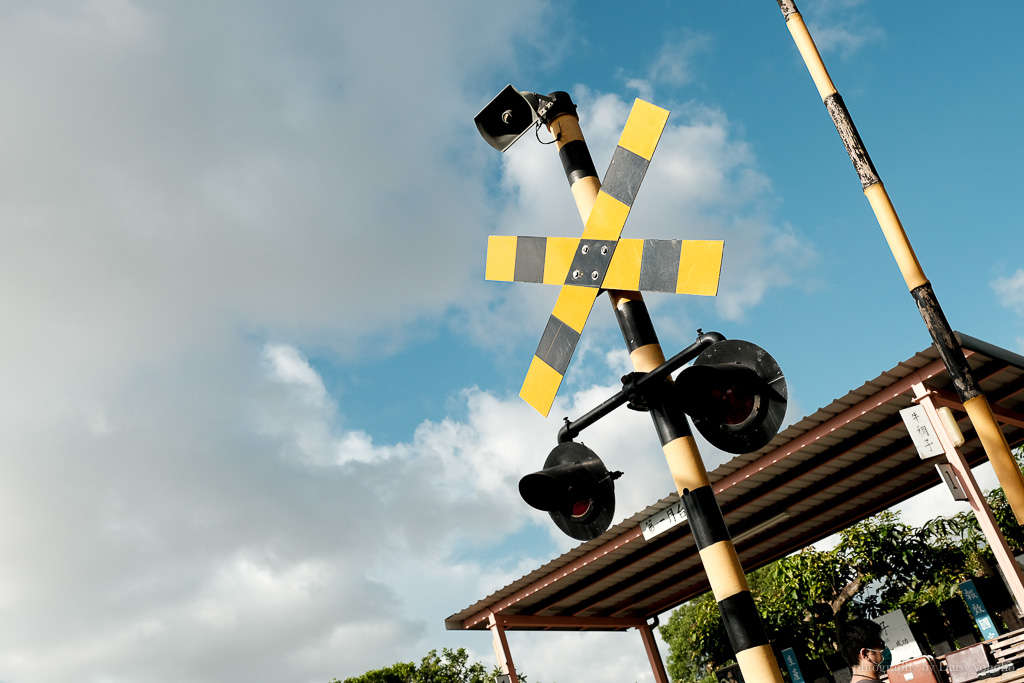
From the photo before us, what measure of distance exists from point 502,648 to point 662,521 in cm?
450

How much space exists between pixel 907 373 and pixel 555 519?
7287 millimetres

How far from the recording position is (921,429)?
848 centimetres


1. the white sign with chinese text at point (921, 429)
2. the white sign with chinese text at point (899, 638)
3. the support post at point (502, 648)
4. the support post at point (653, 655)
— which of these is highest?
the white sign with chinese text at point (921, 429)

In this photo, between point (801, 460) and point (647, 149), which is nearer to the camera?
point (647, 149)

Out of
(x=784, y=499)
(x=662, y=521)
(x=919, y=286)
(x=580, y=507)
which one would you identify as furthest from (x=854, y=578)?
(x=580, y=507)

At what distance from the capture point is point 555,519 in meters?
2.91

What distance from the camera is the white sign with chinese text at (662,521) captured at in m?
10.5

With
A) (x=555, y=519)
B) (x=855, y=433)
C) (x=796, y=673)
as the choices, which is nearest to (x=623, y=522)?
(x=855, y=433)

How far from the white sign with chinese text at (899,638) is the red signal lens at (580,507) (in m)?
18.3

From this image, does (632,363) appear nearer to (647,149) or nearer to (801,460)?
(647,149)

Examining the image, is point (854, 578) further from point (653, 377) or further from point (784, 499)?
point (653, 377)

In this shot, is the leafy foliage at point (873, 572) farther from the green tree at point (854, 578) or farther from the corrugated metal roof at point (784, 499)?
the corrugated metal roof at point (784, 499)

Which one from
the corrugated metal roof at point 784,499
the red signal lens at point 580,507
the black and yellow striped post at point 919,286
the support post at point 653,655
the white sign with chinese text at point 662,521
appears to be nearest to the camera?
the red signal lens at point 580,507

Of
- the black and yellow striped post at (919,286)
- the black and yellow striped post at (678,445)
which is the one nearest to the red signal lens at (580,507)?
the black and yellow striped post at (678,445)
